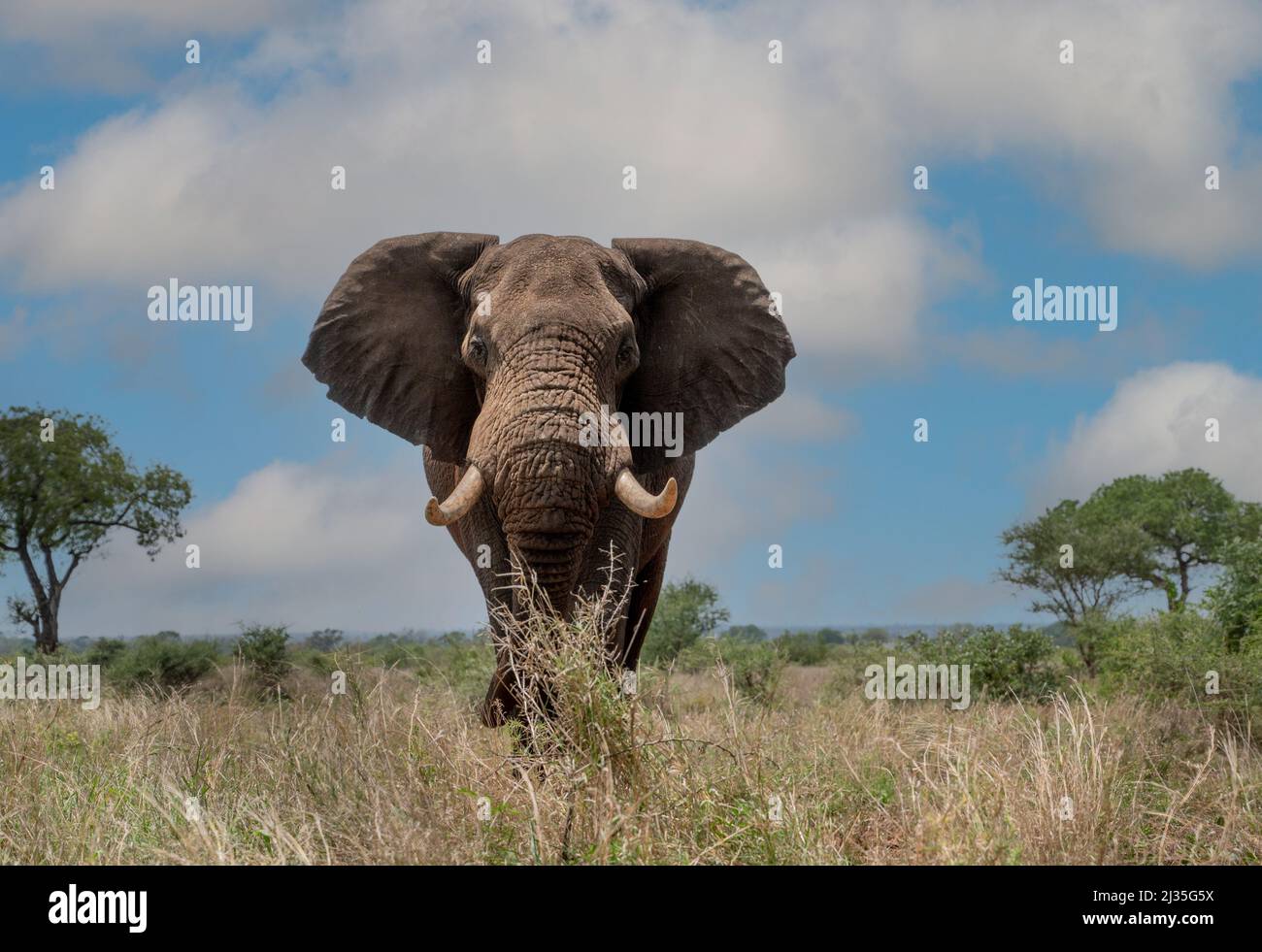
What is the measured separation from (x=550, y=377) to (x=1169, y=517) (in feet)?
116

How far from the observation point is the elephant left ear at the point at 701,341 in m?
11.0

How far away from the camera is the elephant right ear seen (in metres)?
10.8

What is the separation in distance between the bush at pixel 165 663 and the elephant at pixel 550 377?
34.1 ft

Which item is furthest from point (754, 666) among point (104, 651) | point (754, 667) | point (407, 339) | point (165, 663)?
point (104, 651)

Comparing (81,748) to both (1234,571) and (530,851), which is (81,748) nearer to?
(530,851)

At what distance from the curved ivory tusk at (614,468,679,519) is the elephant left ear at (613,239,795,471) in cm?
162

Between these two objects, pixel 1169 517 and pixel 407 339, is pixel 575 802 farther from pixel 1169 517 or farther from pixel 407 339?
pixel 1169 517

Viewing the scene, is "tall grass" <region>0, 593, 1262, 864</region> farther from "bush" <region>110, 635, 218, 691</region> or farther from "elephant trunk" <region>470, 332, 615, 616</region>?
"bush" <region>110, 635, 218, 691</region>

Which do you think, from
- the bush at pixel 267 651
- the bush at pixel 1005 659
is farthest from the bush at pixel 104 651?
the bush at pixel 1005 659

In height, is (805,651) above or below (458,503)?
below

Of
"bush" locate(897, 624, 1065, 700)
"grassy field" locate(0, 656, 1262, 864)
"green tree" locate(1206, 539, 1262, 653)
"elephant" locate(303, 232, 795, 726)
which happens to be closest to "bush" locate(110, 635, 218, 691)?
"elephant" locate(303, 232, 795, 726)

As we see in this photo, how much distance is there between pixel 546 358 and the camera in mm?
9062

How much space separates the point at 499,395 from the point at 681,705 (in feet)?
27.0
